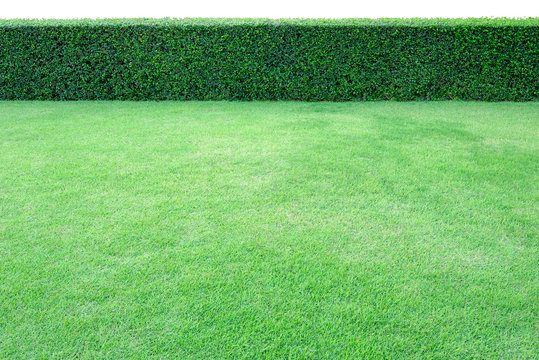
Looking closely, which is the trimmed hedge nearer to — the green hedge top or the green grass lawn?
the green hedge top

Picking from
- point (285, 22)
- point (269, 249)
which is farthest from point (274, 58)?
point (269, 249)

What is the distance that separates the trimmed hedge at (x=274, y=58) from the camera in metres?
9.16

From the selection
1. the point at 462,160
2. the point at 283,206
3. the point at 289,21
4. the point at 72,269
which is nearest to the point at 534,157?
the point at 462,160

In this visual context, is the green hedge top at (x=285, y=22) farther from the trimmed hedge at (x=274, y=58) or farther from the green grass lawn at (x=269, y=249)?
the green grass lawn at (x=269, y=249)

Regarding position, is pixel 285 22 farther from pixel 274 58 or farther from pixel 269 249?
pixel 269 249

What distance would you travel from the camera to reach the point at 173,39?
9.43m

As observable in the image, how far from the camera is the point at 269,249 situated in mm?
2918

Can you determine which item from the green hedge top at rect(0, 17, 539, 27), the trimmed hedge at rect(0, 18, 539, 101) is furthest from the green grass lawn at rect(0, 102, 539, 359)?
the green hedge top at rect(0, 17, 539, 27)

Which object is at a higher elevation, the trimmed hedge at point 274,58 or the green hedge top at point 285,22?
the green hedge top at point 285,22

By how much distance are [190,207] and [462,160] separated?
11.6ft

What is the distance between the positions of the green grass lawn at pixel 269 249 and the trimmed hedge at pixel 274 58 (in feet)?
13.5

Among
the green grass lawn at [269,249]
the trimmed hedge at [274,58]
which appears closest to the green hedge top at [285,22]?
the trimmed hedge at [274,58]

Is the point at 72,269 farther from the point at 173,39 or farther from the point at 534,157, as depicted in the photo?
the point at 173,39

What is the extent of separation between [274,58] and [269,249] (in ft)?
24.4
